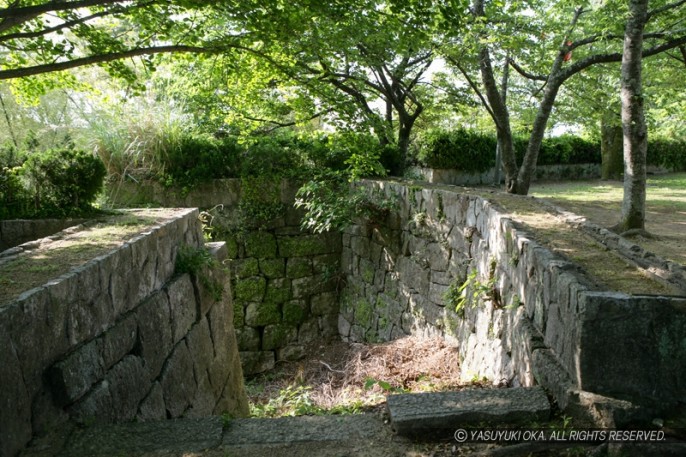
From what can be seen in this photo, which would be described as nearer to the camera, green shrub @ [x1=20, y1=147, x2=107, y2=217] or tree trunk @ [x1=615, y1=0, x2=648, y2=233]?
green shrub @ [x1=20, y1=147, x2=107, y2=217]

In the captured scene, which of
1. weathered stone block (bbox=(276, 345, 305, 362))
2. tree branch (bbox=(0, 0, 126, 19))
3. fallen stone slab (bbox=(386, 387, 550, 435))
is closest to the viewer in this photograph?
fallen stone slab (bbox=(386, 387, 550, 435))

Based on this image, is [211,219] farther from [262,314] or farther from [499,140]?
[499,140]

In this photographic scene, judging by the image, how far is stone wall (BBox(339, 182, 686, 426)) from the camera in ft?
8.06

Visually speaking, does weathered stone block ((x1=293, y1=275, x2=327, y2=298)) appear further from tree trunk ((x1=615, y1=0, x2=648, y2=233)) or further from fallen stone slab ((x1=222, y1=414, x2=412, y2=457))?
fallen stone slab ((x1=222, y1=414, x2=412, y2=457))

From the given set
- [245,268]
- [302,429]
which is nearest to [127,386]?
[302,429]

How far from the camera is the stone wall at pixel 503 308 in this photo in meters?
2.46

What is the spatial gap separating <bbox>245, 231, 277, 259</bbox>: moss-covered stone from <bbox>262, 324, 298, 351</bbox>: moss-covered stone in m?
1.15

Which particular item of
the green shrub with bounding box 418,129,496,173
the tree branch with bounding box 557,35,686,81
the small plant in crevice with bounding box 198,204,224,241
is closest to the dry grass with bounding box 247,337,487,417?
the small plant in crevice with bounding box 198,204,224,241

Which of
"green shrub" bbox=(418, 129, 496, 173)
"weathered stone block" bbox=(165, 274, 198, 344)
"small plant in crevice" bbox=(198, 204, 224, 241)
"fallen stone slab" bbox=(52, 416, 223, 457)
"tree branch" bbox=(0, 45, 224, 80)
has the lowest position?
"fallen stone slab" bbox=(52, 416, 223, 457)

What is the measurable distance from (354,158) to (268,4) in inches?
144

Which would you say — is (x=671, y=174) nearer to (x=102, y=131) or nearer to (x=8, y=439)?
(x=102, y=131)

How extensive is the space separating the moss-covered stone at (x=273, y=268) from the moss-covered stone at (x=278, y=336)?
0.82 metres

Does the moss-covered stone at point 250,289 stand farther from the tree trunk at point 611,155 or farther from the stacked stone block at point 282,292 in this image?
the tree trunk at point 611,155

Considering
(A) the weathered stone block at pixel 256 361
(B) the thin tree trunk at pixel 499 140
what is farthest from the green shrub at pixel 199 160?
(B) the thin tree trunk at pixel 499 140
